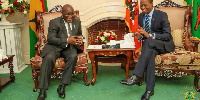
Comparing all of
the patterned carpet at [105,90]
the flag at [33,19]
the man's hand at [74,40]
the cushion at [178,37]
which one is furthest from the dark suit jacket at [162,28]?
the flag at [33,19]

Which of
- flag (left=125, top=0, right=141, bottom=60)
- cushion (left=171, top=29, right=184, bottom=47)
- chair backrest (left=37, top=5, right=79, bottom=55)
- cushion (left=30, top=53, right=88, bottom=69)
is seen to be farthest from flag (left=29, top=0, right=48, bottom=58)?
cushion (left=171, top=29, right=184, bottom=47)

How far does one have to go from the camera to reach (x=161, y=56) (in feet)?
10.8

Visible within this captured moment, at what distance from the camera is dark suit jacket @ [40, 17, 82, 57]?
11.4 feet

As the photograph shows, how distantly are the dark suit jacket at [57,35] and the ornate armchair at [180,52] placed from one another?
1.50m

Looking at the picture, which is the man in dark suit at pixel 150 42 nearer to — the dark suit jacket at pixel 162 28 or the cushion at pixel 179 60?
the dark suit jacket at pixel 162 28

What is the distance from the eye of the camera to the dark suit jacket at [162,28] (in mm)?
3332

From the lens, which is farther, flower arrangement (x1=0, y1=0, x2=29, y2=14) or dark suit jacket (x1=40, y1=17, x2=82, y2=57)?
flower arrangement (x1=0, y1=0, x2=29, y2=14)

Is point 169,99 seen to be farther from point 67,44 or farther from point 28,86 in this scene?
point 28,86

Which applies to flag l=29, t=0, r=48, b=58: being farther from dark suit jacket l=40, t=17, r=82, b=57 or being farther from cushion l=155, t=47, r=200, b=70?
cushion l=155, t=47, r=200, b=70

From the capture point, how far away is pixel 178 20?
13.1ft

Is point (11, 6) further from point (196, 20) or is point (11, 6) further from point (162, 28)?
point (196, 20)

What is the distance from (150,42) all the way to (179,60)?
0.53 metres

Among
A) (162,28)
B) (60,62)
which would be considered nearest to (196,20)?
(162,28)

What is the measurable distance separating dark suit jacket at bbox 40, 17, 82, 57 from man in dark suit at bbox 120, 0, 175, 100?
3.53 ft
